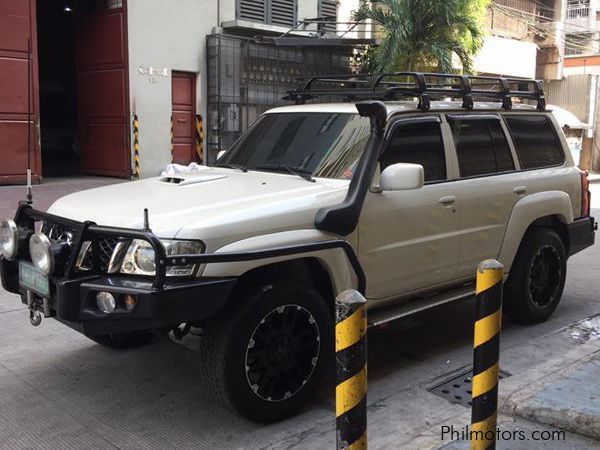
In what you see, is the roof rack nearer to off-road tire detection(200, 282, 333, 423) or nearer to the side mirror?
the side mirror

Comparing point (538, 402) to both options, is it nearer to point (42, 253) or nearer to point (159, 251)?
point (159, 251)

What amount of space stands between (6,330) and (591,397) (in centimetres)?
449

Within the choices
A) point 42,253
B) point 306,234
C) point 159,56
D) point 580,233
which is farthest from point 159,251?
point 159,56

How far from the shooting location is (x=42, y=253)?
3.71m

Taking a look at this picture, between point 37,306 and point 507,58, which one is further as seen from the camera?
point 507,58

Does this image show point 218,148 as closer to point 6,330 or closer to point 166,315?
point 6,330

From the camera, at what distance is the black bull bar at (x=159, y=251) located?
3348 mm

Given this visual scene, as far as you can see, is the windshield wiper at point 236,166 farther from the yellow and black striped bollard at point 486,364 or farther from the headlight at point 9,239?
the yellow and black striped bollard at point 486,364

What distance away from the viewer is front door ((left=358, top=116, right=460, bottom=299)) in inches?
173

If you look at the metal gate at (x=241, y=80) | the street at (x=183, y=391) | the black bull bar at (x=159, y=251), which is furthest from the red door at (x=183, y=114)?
the black bull bar at (x=159, y=251)

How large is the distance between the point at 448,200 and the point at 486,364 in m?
1.96

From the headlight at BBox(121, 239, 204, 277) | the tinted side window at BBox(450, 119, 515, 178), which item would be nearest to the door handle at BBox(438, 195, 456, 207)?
the tinted side window at BBox(450, 119, 515, 178)

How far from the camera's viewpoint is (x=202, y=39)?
1609 cm

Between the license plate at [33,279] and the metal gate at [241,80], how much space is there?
40.8 ft
